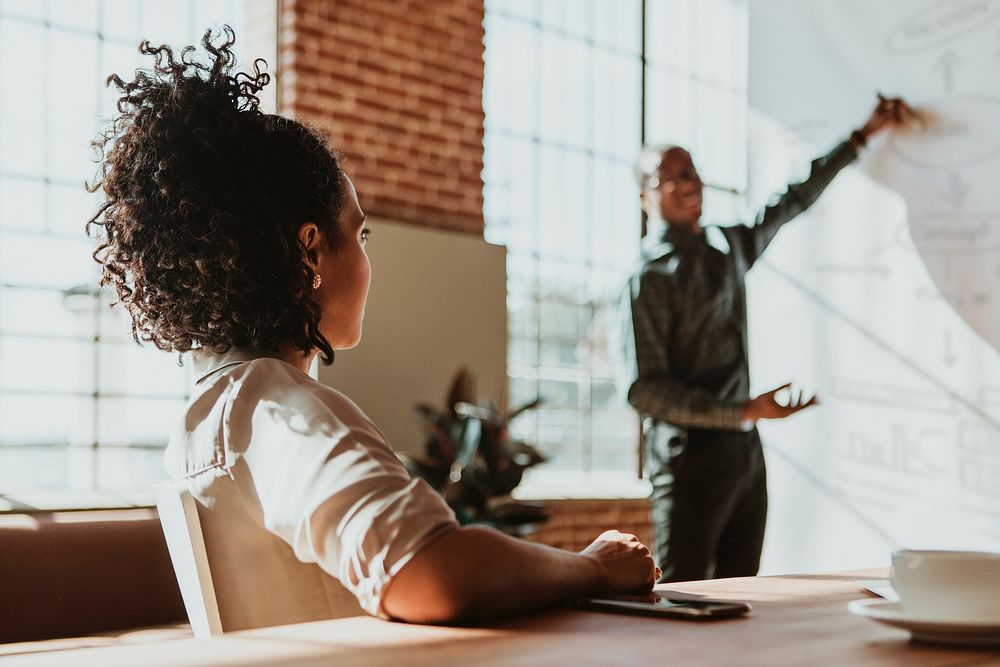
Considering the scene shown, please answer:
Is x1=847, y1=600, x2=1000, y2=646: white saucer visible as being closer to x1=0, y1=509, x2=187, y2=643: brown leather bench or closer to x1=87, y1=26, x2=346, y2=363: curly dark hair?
x1=87, y1=26, x2=346, y2=363: curly dark hair

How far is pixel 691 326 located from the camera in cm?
329

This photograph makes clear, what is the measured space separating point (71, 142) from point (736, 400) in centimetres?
321

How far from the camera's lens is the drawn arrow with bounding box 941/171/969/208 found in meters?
2.95

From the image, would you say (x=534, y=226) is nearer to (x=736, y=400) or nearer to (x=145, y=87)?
(x=736, y=400)

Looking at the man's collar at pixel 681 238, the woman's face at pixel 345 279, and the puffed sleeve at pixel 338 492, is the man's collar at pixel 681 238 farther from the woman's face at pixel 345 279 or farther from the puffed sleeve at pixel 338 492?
the puffed sleeve at pixel 338 492

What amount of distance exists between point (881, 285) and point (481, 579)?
7.88 ft

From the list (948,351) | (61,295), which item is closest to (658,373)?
(948,351)

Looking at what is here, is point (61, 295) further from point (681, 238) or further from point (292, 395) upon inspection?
point (292, 395)

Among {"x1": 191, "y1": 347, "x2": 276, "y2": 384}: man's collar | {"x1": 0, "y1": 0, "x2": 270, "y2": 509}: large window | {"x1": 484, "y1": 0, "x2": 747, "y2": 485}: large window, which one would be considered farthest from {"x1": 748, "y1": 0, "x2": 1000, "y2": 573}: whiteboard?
{"x1": 484, "y1": 0, "x2": 747, "y2": 485}: large window

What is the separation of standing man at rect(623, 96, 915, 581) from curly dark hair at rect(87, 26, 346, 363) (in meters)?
1.89

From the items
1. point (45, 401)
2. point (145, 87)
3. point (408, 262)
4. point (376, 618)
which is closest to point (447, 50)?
point (408, 262)

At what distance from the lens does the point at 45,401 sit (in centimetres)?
462

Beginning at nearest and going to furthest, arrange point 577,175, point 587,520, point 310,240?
point 310,240 < point 587,520 < point 577,175

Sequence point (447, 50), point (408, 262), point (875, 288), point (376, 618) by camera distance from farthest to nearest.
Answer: point (447, 50), point (408, 262), point (875, 288), point (376, 618)
